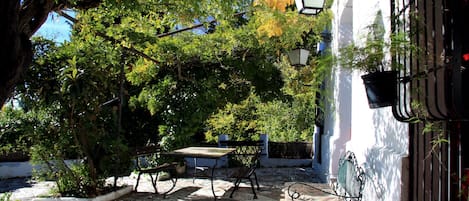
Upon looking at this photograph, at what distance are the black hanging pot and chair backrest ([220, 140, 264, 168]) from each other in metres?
6.86

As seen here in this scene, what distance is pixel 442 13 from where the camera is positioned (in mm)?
2219

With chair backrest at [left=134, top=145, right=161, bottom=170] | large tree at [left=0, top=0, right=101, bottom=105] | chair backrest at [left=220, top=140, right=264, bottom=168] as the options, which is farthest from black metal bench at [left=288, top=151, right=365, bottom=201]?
chair backrest at [left=220, top=140, right=264, bottom=168]

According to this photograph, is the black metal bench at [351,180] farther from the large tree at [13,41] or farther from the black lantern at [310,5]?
the large tree at [13,41]

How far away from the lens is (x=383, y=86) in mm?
2363

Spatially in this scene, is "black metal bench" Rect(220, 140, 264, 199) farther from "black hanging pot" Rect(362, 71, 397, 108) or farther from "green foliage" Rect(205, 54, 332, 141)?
"black hanging pot" Rect(362, 71, 397, 108)

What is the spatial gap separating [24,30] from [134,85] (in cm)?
659

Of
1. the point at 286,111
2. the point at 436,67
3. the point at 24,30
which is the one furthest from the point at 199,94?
the point at 436,67

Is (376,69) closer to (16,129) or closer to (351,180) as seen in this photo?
(351,180)

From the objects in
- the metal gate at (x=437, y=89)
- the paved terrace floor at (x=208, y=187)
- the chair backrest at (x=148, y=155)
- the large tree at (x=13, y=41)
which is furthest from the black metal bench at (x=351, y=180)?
the chair backrest at (x=148, y=155)

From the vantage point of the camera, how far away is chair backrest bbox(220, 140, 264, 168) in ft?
31.3

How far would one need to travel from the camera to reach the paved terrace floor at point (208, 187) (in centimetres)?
705

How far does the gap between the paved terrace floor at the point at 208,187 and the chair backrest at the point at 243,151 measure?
1.47 feet

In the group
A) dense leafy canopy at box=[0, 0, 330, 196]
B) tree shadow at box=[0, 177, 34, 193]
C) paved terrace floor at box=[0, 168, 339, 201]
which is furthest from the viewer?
tree shadow at box=[0, 177, 34, 193]

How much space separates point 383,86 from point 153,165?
314 inches
